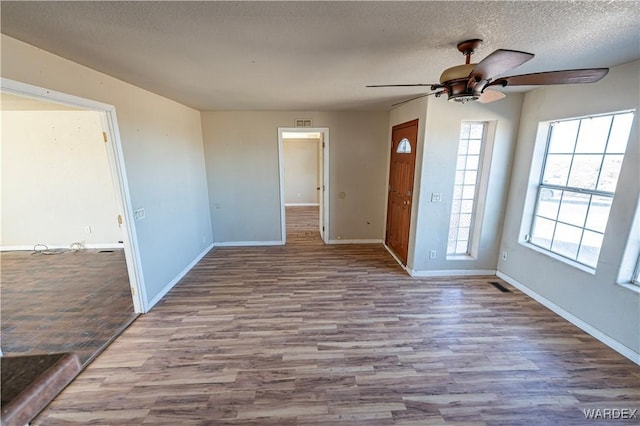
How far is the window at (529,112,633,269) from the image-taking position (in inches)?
90.9

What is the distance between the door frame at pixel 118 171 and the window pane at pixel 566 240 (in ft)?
15.6

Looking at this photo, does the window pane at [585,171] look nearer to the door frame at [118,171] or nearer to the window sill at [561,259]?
the window sill at [561,259]

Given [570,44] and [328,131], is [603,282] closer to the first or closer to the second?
[570,44]

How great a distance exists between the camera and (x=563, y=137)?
2781mm

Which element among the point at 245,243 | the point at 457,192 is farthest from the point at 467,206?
the point at 245,243

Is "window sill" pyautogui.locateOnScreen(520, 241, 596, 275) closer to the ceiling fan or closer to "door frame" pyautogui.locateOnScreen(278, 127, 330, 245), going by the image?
the ceiling fan

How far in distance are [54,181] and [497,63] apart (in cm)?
644

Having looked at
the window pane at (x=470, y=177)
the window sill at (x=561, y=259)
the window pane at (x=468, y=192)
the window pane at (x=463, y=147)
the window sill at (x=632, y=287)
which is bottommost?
the window sill at (x=632, y=287)

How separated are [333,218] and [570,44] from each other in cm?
368

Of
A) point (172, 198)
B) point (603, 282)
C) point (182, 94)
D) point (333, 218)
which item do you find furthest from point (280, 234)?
point (603, 282)

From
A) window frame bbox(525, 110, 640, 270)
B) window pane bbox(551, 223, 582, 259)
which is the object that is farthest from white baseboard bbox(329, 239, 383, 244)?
window pane bbox(551, 223, 582, 259)

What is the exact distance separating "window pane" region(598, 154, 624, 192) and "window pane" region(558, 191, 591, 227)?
17 cm

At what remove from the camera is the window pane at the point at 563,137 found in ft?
8.77

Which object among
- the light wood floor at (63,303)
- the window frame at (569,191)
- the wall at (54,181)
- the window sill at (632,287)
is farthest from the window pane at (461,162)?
the wall at (54,181)
